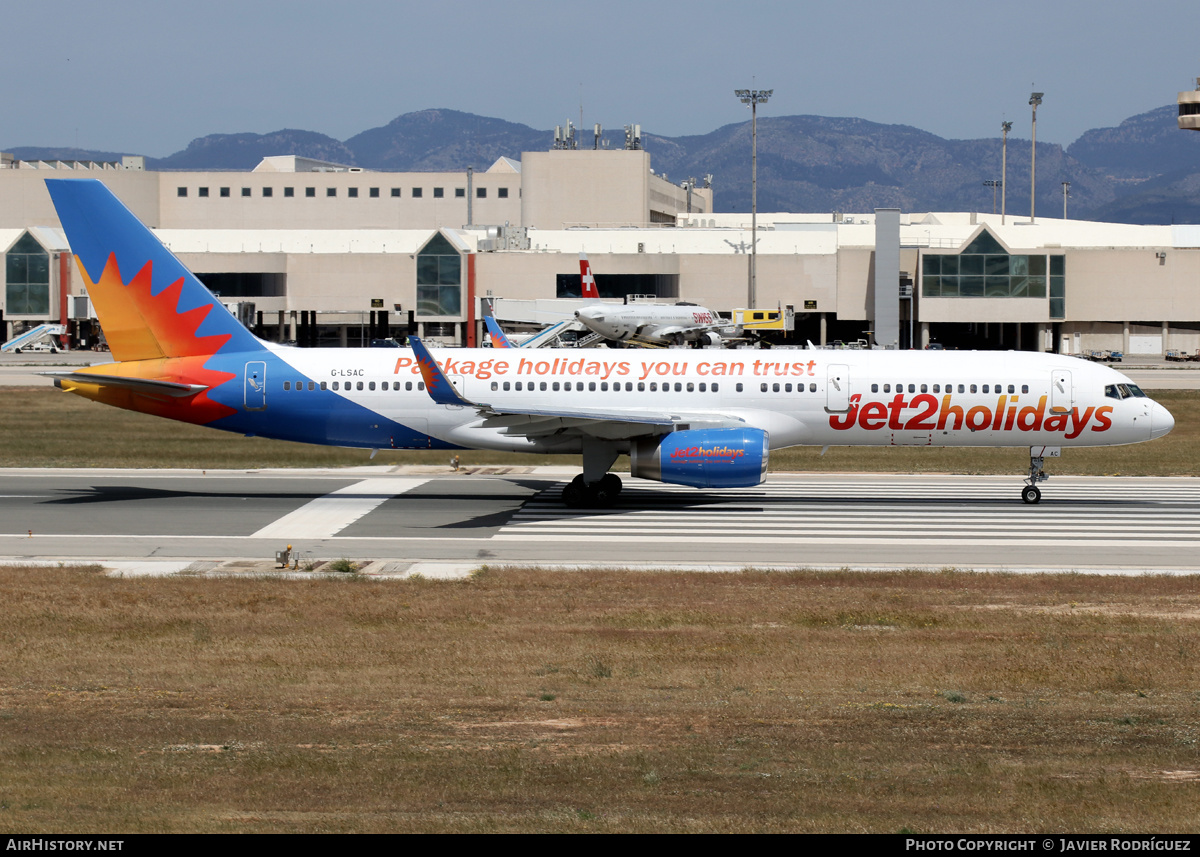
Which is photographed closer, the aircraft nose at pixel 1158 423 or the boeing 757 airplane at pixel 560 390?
the boeing 757 airplane at pixel 560 390

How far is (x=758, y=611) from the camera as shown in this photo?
2181 centimetres

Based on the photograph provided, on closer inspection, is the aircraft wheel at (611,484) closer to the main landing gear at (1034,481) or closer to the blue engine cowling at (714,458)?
the blue engine cowling at (714,458)

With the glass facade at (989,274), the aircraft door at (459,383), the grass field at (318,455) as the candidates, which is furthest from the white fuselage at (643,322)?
the aircraft door at (459,383)

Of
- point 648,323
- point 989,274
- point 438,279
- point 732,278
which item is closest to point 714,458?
point 648,323

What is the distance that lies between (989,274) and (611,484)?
85.7 m

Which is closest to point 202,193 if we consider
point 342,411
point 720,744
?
point 342,411

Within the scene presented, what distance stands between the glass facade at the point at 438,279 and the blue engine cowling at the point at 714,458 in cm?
9206

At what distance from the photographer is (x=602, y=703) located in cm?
1588

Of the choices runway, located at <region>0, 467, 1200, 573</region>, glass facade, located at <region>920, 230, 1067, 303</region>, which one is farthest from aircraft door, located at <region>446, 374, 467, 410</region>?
glass facade, located at <region>920, 230, 1067, 303</region>

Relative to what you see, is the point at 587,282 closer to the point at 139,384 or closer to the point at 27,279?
the point at 27,279

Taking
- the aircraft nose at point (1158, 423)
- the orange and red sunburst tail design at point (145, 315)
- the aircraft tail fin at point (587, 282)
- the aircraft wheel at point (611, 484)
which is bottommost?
the aircraft wheel at point (611, 484)

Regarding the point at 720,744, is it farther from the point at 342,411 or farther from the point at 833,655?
the point at 342,411

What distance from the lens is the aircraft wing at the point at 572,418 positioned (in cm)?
3122

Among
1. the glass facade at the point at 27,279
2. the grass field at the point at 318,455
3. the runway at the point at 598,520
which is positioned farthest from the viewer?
the glass facade at the point at 27,279
